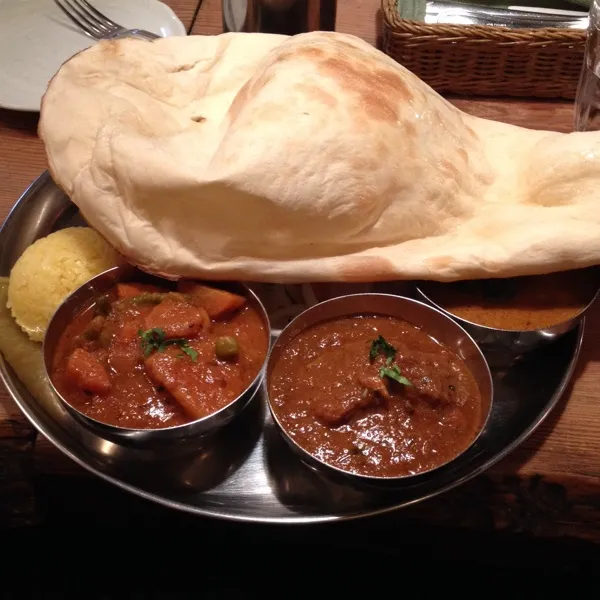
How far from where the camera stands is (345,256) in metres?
1.86

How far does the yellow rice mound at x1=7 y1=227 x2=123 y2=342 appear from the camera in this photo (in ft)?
6.42

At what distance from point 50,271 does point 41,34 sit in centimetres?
198

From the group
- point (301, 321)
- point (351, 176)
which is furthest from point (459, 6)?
point (301, 321)

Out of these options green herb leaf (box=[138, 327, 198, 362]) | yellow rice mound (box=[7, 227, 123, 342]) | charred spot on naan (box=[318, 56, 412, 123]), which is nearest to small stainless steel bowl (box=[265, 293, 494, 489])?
green herb leaf (box=[138, 327, 198, 362])

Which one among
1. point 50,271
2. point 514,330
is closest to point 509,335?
point 514,330

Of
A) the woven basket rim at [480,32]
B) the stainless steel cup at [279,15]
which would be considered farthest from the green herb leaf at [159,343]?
the woven basket rim at [480,32]

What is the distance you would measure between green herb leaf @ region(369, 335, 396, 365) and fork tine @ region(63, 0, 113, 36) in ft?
8.34

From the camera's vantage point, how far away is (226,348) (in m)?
1.74

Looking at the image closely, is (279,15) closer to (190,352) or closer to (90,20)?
(90,20)

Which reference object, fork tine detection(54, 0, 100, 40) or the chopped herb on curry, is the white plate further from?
the chopped herb on curry

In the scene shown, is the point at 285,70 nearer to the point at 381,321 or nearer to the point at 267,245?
the point at 267,245

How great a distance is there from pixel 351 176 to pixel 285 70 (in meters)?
0.43

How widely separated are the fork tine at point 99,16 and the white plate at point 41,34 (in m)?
0.07

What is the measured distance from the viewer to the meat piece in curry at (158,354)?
1.66 meters
